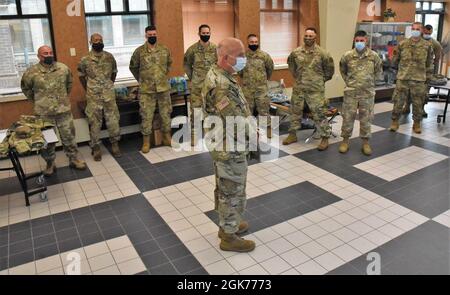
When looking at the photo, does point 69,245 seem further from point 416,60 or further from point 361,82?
point 416,60

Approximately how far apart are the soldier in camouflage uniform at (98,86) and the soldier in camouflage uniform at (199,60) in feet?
3.61

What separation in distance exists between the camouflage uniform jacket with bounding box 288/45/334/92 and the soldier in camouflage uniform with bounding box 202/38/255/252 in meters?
2.77

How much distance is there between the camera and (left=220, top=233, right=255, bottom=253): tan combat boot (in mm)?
3193

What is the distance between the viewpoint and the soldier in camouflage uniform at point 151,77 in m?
5.44

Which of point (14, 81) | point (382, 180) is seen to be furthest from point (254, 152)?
point (14, 81)

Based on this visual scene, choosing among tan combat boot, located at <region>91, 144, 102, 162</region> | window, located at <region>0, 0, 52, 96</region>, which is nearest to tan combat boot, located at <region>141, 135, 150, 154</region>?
tan combat boot, located at <region>91, 144, 102, 162</region>

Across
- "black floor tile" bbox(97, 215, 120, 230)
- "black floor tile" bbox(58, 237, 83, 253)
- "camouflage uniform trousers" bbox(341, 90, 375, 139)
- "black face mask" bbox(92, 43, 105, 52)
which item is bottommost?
"black floor tile" bbox(58, 237, 83, 253)

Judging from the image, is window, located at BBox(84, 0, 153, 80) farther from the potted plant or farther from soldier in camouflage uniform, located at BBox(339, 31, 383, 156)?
the potted plant

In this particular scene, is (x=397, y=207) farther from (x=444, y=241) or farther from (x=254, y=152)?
(x=254, y=152)

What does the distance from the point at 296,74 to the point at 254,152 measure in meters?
2.80

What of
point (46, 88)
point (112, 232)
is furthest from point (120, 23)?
point (112, 232)

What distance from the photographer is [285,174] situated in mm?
4797

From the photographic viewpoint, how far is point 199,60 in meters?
5.64
